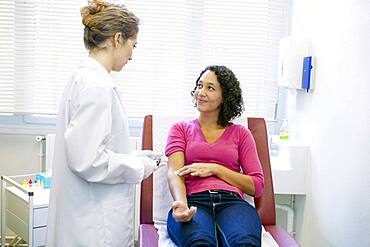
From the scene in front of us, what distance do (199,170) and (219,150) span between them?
0.54 feet

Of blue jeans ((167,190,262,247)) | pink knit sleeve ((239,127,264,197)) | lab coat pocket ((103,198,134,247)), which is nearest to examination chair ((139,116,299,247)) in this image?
pink knit sleeve ((239,127,264,197))

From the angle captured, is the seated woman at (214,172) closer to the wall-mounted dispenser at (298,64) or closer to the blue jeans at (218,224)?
the blue jeans at (218,224)

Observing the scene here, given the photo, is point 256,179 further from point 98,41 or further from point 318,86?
point 98,41

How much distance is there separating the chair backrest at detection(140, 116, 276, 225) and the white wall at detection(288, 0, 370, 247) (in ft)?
1.05

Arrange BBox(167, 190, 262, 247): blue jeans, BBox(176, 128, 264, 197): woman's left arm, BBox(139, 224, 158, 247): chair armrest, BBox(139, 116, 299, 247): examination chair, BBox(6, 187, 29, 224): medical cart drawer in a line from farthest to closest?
1. BBox(6, 187, 29, 224): medical cart drawer
2. BBox(139, 116, 299, 247): examination chair
3. BBox(176, 128, 264, 197): woman's left arm
4. BBox(139, 224, 158, 247): chair armrest
5. BBox(167, 190, 262, 247): blue jeans

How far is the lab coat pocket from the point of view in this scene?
61.2 inches

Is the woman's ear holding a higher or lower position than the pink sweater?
higher

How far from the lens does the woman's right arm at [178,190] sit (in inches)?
68.6

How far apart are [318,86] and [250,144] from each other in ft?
2.03

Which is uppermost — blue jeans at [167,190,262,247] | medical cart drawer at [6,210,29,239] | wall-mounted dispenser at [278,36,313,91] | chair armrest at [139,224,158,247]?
wall-mounted dispenser at [278,36,313,91]

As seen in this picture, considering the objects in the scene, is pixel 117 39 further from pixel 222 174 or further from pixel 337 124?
pixel 337 124

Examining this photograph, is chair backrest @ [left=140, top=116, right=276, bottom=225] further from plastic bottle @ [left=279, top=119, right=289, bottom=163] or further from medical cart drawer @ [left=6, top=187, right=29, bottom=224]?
medical cart drawer @ [left=6, top=187, right=29, bottom=224]

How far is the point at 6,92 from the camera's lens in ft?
9.29

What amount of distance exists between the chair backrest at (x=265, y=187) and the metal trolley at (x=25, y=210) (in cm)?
45
